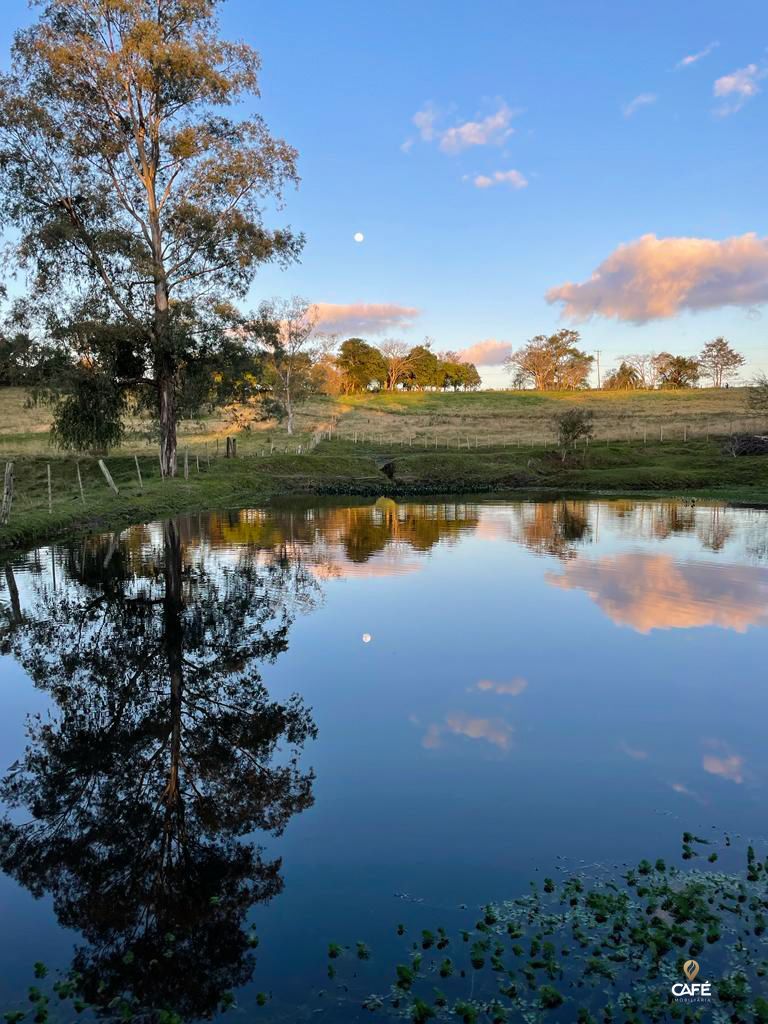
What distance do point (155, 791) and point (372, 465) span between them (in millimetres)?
47429

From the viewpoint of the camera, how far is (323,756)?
8.55 m

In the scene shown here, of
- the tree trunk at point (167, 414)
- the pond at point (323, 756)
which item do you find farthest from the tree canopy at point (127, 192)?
the pond at point (323, 756)

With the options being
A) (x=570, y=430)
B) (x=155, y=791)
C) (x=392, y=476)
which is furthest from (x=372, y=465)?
(x=155, y=791)

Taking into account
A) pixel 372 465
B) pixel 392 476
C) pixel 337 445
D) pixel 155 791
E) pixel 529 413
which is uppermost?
pixel 529 413

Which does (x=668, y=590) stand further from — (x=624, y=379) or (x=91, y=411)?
(x=624, y=379)

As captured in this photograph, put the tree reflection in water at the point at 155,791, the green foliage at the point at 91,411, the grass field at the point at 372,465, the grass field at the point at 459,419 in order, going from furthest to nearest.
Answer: the grass field at the point at 459,419
the green foliage at the point at 91,411
the grass field at the point at 372,465
the tree reflection in water at the point at 155,791

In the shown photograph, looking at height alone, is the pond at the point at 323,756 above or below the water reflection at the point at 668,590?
above

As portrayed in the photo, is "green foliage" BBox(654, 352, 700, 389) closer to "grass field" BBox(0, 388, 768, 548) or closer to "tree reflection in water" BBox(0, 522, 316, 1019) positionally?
"grass field" BBox(0, 388, 768, 548)

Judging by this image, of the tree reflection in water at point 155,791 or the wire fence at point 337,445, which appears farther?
the wire fence at point 337,445

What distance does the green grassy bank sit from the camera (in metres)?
33.6

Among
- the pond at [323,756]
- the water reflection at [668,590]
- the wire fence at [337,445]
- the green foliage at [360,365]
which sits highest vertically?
the green foliage at [360,365]

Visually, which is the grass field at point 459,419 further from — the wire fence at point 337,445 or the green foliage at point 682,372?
the green foliage at point 682,372

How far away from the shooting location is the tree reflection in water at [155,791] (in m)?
5.34

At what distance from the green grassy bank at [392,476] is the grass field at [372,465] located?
10 cm
